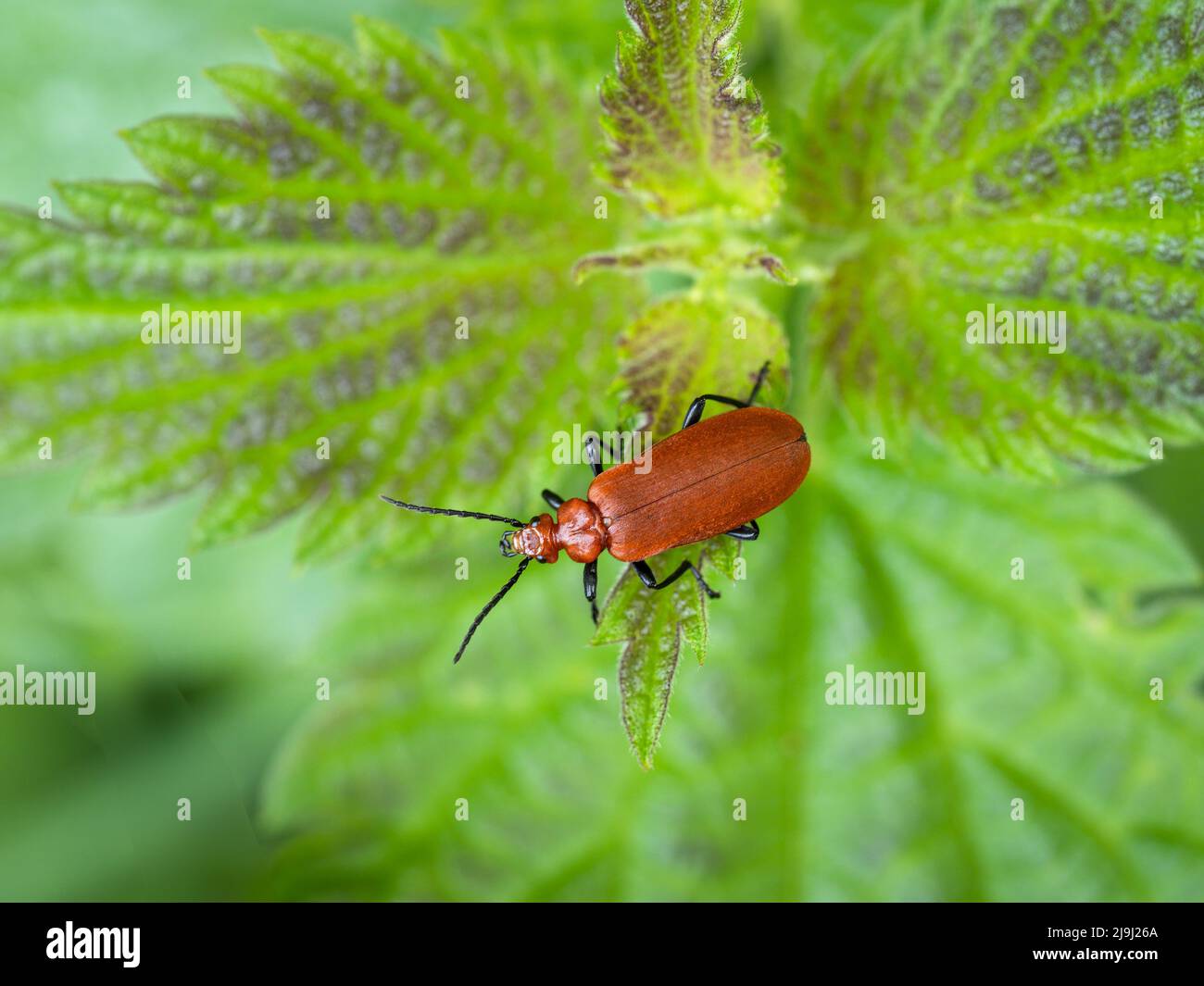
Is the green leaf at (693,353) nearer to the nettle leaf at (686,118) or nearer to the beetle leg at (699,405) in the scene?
the beetle leg at (699,405)

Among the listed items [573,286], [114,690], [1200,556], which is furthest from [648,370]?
[114,690]

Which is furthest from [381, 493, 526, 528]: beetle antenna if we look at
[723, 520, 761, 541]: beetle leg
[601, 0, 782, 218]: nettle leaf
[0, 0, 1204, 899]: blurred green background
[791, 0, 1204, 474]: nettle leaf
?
[791, 0, 1204, 474]: nettle leaf

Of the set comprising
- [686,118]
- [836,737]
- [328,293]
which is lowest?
[836,737]

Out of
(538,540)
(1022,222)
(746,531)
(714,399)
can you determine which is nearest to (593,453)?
(538,540)

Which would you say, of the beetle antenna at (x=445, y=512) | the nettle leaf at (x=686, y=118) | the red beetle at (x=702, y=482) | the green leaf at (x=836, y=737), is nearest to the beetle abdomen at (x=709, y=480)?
the red beetle at (x=702, y=482)

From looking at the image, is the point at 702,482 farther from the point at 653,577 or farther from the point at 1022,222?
the point at 1022,222
